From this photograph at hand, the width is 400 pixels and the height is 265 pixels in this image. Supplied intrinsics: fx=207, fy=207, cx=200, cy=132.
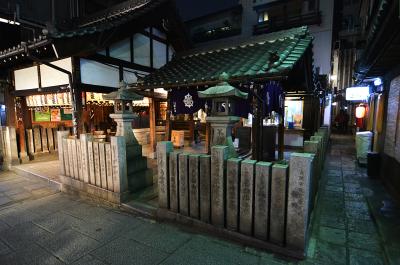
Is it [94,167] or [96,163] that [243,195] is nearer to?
[96,163]

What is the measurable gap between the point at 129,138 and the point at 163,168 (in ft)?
8.36

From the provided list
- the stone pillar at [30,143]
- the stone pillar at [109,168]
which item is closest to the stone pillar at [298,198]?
the stone pillar at [109,168]

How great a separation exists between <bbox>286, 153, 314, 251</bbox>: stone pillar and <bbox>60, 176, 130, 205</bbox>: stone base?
484 centimetres

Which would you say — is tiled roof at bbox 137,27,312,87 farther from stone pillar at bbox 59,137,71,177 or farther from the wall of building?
stone pillar at bbox 59,137,71,177

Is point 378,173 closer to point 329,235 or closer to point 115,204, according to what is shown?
point 329,235

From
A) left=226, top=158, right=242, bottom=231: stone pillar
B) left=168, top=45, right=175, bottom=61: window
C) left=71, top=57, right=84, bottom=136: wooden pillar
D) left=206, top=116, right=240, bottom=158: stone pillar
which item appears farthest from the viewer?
left=168, top=45, right=175, bottom=61: window

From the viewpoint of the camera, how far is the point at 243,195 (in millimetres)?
4367

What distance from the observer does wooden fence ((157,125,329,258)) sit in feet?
12.7

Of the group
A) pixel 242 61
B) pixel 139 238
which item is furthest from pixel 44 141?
pixel 242 61

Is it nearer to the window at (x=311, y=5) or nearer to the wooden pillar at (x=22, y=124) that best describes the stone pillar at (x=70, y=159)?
the wooden pillar at (x=22, y=124)

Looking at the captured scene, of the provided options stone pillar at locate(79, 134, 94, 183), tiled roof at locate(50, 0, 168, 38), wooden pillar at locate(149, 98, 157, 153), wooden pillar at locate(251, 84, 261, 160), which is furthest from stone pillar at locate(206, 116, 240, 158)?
wooden pillar at locate(149, 98, 157, 153)

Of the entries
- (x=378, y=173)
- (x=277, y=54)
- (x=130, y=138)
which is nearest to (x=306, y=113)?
(x=378, y=173)

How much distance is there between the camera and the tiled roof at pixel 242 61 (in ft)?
24.8

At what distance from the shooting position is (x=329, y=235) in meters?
4.75
